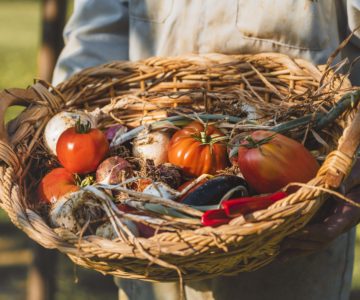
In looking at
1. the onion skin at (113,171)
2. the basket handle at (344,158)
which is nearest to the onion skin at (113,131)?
the onion skin at (113,171)

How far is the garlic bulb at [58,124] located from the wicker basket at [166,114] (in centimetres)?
4

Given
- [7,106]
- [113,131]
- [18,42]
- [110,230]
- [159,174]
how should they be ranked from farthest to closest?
[18,42] → [113,131] → [7,106] → [159,174] → [110,230]

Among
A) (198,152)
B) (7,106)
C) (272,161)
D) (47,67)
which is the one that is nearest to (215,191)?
(272,161)

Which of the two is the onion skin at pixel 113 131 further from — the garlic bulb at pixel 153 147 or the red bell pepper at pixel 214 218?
the red bell pepper at pixel 214 218

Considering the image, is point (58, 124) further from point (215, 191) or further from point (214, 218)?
point (214, 218)

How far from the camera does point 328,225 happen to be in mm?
1853

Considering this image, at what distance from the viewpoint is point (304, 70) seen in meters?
2.30

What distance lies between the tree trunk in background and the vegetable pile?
2.80 ft

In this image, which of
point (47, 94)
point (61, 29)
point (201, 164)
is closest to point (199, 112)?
point (201, 164)

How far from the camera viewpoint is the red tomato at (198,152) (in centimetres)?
216

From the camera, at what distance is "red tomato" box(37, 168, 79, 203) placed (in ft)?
6.88

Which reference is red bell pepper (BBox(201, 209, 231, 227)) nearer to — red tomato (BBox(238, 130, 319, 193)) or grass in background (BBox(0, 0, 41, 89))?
red tomato (BBox(238, 130, 319, 193))

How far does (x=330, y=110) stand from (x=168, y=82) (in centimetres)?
59

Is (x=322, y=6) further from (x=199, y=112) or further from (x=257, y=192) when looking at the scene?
(x=257, y=192)
